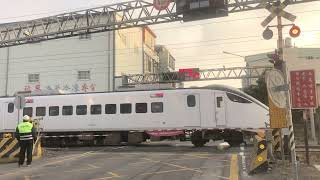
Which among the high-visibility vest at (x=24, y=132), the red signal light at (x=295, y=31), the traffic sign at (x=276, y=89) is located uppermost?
the red signal light at (x=295, y=31)

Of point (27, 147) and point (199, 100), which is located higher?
point (199, 100)

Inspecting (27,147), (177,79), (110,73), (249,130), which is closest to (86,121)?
(249,130)

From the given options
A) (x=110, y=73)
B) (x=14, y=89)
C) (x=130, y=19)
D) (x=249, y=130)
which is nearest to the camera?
(x=249, y=130)

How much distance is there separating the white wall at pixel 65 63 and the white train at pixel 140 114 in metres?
19.5

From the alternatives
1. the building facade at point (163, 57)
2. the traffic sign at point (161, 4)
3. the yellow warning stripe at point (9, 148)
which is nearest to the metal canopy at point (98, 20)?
the traffic sign at point (161, 4)

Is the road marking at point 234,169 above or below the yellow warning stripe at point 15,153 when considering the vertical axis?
below

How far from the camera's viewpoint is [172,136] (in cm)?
2750

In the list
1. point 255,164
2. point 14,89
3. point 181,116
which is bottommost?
point 255,164

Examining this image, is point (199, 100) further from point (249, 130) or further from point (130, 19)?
point (130, 19)

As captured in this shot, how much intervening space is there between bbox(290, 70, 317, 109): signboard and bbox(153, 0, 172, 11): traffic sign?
41.5 feet

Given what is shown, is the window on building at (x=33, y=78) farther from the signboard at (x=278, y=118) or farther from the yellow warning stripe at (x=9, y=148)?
the signboard at (x=278, y=118)

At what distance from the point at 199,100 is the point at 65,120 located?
27.5ft

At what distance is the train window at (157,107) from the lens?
90.7 feet

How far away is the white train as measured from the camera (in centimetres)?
2623
